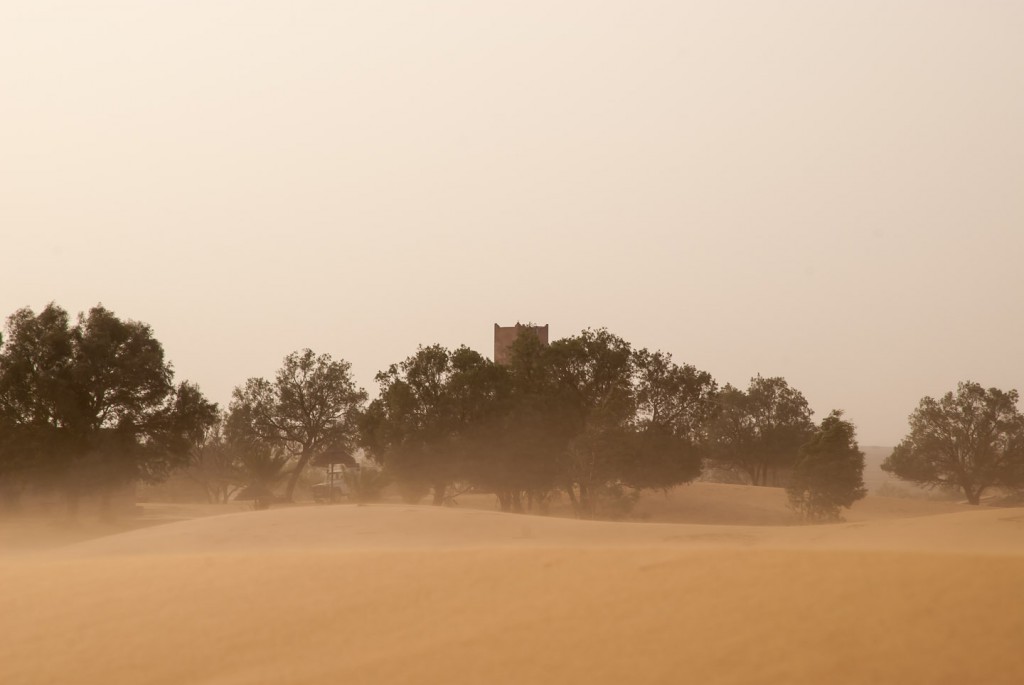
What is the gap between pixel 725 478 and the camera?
64.7m

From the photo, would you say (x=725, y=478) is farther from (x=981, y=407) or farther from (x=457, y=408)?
(x=457, y=408)

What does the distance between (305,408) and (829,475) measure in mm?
25072

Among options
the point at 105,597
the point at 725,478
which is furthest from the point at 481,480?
the point at 725,478

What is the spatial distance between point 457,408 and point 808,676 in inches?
1105

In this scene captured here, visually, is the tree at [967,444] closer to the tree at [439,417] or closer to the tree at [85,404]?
the tree at [439,417]

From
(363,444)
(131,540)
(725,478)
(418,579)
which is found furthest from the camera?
(725,478)

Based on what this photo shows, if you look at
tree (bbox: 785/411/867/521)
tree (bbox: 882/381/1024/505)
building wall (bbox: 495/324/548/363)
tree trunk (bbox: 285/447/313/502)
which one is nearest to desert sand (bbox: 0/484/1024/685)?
tree (bbox: 785/411/867/521)

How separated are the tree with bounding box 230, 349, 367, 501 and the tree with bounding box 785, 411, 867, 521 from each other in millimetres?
21851

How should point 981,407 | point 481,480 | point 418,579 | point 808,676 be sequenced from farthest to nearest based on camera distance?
1. point 981,407
2. point 481,480
3. point 418,579
4. point 808,676

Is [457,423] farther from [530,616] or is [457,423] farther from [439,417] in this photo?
[530,616]

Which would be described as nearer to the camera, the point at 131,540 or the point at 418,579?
the point at 418,579

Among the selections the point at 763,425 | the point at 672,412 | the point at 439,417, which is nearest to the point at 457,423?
the point at 439,417

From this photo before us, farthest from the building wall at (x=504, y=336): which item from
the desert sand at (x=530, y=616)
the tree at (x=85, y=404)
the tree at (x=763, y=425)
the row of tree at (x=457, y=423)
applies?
the desert sand at (x=530, y=616)

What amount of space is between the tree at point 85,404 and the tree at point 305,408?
929 centimetres
